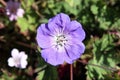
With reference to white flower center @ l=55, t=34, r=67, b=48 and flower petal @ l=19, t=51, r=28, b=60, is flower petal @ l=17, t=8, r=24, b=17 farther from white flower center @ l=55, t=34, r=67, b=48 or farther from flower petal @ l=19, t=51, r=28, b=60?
white flower center @ l=55, t=34, r=67, b=48

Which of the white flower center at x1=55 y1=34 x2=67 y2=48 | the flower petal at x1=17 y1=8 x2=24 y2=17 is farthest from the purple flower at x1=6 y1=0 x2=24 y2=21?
the white flower center at x1=55 y1=34 x2=67 y2=48

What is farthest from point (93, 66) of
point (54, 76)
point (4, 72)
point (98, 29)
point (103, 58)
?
point (4, 72)

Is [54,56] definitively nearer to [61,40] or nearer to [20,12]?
[61,40]

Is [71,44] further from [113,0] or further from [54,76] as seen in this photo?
[113,0]

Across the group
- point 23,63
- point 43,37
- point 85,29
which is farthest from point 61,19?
point 85,29

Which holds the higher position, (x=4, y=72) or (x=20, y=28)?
(x=20, y=28)
